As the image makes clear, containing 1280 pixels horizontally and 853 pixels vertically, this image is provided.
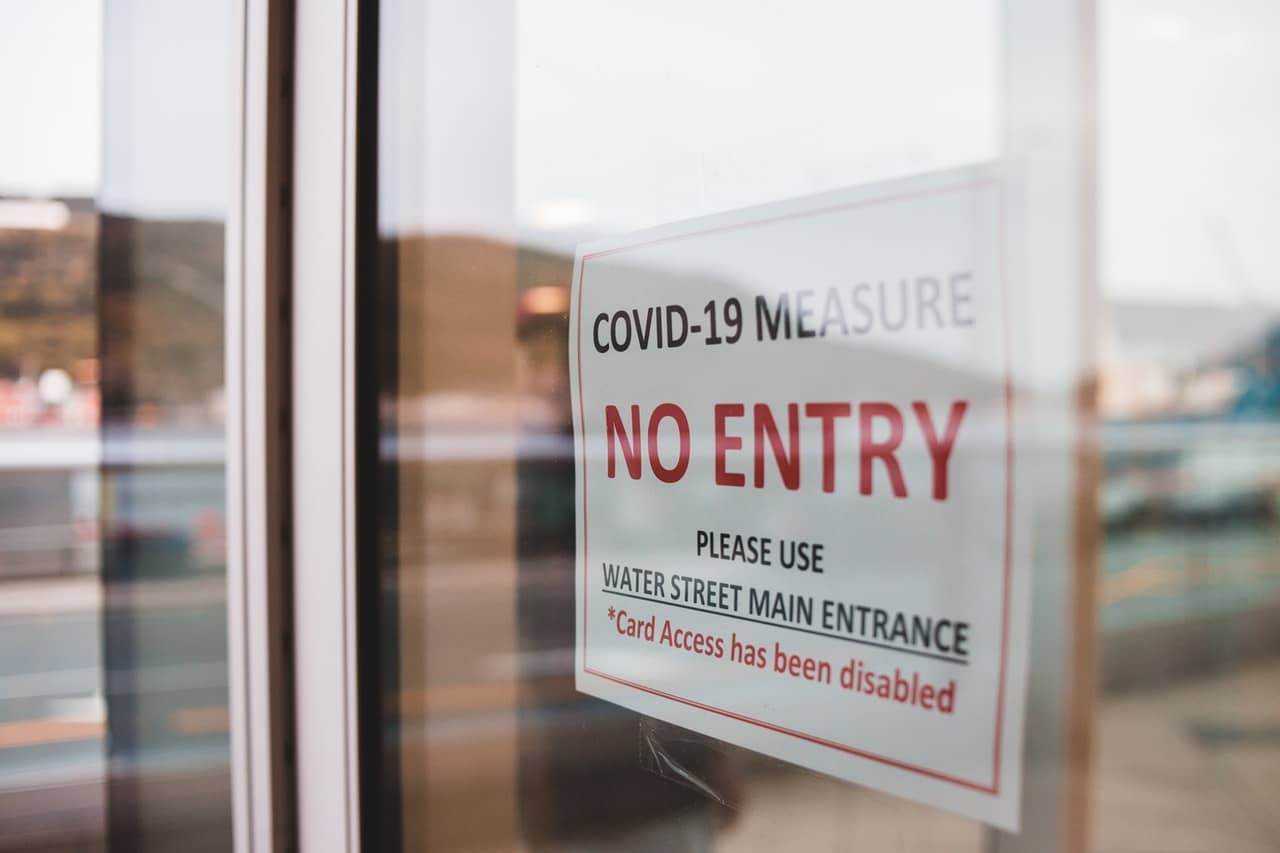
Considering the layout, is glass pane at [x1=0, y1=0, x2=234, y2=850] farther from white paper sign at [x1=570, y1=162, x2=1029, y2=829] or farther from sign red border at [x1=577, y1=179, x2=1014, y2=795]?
sign red border at [x1=577, y1=179, x2=1014, y2=795]

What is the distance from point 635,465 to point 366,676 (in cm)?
59

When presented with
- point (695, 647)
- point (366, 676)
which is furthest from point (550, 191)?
point (366, 676)

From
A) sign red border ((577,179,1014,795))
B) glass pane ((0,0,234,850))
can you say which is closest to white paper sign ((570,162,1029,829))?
sign red border ((577,179,1014,795))

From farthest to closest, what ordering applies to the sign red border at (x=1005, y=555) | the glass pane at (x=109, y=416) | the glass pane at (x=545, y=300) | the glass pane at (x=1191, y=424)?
the glass pane at (x=109, y=416) → the glass pane at (x=545, y=300) → the sign red border at (x=1005, y=555) → the glass pane at (x=1191, y=424)

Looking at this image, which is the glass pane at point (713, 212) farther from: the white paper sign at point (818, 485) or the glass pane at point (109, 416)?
the glass pane at point (109, 416)

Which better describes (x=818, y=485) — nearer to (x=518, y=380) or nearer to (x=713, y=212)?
(x=713, y=212)

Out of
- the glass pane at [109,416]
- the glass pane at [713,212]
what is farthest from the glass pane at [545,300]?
the glass pane at [109,416]

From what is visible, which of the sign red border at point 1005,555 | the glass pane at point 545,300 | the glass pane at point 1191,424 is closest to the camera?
the glass pane at point 1191,424

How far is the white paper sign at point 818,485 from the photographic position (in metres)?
0.70

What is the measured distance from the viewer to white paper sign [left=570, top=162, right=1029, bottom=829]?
703 mm

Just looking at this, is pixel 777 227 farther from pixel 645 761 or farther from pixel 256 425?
pixel 256 425

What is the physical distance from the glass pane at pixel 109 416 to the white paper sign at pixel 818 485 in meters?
0.84

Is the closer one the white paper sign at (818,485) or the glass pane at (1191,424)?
the glass pane at (1191,424)

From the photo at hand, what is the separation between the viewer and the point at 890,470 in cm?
76
